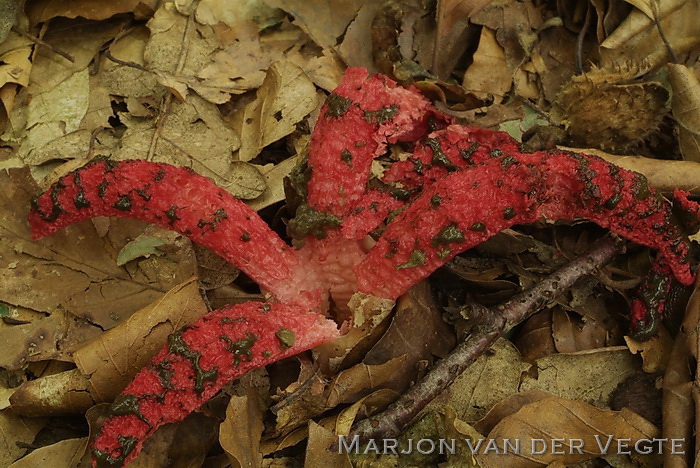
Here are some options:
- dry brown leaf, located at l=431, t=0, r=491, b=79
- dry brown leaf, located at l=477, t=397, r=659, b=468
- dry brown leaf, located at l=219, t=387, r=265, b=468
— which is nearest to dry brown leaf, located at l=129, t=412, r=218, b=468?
dry brown leaf, located at l=219, t=387, r=265, b=468

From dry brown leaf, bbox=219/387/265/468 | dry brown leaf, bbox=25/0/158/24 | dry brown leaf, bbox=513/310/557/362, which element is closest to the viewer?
dry brown leaf, bbox=219/387/265/468

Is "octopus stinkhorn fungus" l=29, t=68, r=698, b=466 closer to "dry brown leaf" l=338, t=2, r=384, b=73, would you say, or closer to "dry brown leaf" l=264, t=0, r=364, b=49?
"dry brown leaf" l=338, t=2, r=384, b=73

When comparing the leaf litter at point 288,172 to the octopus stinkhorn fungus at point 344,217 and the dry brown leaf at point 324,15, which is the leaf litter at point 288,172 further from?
the octopus stinkhorn fungus at point 344,217

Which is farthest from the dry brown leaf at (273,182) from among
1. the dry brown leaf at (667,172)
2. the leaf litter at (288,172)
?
the dry brown leaf at (667,172)

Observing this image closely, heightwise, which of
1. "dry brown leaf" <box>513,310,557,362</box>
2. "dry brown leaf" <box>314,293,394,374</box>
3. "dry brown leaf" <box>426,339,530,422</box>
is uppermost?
"dry brown leaf" <box>314,293,394,374</box>

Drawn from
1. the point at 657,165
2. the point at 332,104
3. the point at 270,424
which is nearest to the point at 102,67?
the point at 332,104

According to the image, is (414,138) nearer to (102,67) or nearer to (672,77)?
(672,77)

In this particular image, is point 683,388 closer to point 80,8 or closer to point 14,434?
point 14,434
